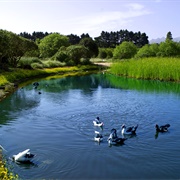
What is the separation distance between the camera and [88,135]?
16.8m

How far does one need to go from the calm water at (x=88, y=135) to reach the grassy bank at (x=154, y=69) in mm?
10346

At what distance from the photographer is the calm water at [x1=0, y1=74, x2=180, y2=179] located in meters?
12.4

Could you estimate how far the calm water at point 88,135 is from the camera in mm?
12375

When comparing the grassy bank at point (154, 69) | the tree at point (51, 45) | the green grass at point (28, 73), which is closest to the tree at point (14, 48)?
the green grass at point (28, 73)

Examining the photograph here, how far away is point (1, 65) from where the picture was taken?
44.2 meters

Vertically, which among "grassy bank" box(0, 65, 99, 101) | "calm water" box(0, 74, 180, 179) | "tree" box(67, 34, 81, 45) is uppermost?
"tree" box(67, 34, 81, 45)

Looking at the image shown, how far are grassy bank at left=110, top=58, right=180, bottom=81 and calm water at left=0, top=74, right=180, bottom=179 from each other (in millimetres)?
10346

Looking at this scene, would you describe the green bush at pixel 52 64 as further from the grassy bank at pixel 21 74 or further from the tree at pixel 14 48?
the tree at pixel 14 48

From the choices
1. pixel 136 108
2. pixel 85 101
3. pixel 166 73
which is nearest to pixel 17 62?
pixel 166 73

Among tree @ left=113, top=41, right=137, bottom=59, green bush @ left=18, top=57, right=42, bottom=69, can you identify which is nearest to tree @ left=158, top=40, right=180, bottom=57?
tree @ left=113, top=41, right=137, bottom=59

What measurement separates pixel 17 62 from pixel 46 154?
40.6 metres

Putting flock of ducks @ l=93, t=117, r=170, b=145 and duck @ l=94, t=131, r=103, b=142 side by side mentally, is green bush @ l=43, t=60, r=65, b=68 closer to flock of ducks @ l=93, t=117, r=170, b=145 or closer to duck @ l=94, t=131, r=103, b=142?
flock of ducks @ l=93, t=117, r=170, b=145

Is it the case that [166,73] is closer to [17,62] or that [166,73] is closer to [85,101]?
[85,101]

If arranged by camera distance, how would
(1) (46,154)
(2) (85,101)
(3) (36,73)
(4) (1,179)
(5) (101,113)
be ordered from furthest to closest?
(3) (36,73), (2) (85,101), (5) (101,113), (1) (46,154), (4) (1,179)
